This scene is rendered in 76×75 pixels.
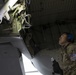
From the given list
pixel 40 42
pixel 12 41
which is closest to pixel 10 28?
pixel 12 41

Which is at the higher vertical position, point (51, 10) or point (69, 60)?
point (51, 10)

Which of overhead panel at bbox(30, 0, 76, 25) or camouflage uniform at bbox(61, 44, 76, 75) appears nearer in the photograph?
camouflage uniform at bbox(61, 44, 76, 75)

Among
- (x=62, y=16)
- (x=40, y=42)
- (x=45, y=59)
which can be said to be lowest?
(x=45, y=59)

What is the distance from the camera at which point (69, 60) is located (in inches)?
157

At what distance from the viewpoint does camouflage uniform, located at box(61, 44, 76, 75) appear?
154 inches

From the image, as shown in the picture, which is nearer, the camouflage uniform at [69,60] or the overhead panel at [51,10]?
the camouflage uniform at [69,60]

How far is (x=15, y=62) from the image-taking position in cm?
419

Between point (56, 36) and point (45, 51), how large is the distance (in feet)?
1.11

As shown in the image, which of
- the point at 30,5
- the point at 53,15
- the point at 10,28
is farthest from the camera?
the point at 53,15

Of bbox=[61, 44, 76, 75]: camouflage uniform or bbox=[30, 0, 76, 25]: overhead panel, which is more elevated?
bbox=[30, 0, 76, 25]: overhead panel

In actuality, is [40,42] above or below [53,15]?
below

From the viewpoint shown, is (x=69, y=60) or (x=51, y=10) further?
(x=51, y=10)

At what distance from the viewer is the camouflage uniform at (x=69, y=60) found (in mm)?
3912

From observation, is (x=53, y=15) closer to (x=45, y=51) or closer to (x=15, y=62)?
(x=45, y=51)
